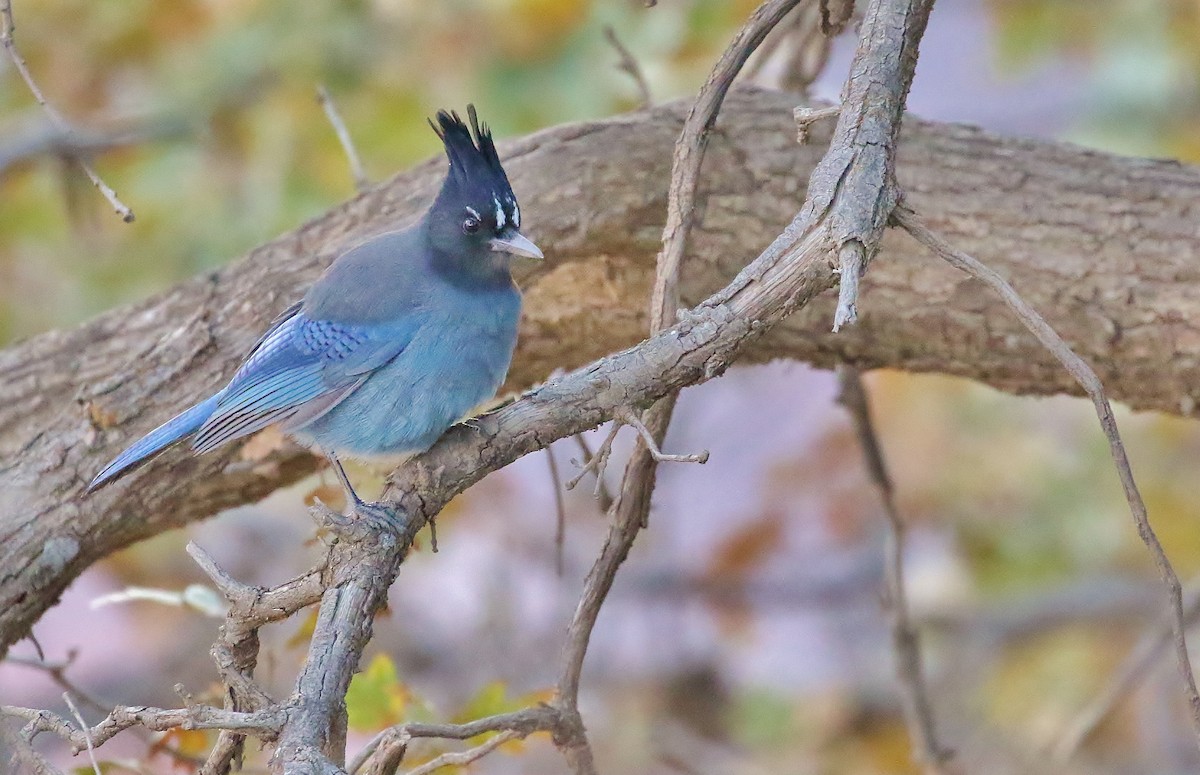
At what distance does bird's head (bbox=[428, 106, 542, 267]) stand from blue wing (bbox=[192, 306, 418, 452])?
A: 223 mm

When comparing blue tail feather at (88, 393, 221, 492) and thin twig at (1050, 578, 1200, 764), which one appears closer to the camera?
blue tail feather at (88, 393, 221, 492)

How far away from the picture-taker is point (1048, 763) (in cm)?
429

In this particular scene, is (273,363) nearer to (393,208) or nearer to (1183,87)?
(393,208)

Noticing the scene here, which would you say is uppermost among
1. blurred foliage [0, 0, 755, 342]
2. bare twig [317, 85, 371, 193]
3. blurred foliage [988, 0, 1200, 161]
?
blurred foliage [988, 0, 1200, 161]

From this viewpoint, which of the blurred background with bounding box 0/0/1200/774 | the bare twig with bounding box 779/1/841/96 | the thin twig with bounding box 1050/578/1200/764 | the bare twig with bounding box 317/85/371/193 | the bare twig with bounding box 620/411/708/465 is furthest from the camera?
the blurred background with bounding box 0/0/1200/774

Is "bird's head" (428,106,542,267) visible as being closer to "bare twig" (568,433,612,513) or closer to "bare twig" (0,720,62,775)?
"bare twig" (568,433,612,513)

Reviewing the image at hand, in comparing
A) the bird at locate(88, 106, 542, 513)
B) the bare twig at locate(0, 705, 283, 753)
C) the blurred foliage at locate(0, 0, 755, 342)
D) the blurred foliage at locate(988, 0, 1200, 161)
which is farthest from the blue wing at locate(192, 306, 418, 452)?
the blurred foliage at locate(988, 0, 1200, 161)

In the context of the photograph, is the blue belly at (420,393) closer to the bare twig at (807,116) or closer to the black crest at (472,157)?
the black crest at (472,157)

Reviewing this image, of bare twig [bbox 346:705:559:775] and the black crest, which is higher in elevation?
the black crest

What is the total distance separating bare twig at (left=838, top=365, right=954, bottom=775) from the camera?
3600 millimetres

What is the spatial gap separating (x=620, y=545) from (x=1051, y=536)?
3.33 meters

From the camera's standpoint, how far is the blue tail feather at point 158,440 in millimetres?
2666

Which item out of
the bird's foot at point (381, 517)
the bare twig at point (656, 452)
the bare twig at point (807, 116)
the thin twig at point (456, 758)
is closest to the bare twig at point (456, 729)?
the thin twig at point (456, 758)

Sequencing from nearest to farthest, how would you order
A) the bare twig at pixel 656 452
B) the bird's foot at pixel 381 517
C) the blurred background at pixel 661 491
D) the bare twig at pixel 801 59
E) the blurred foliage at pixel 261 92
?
1. the bare twig at pixel 656 452
2. the bird's foot at pixel 381 517
3. the bare twig at pixel 801 59
4. the blurred foliage at pixel 261 92
5. the blurred background at pixel 661 491
